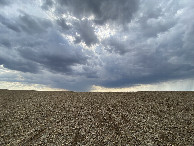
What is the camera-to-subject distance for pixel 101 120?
18562 mm

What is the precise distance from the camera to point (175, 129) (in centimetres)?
1619

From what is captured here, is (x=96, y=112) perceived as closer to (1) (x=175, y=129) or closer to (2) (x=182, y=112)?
(1) (x=175, y=129)

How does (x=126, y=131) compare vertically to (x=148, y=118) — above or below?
below

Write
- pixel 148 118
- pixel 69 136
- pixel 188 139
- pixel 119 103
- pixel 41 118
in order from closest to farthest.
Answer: pixel 188 139, pixel 69 136, pixel 148 118, pixel 41 118, pixel 119 103

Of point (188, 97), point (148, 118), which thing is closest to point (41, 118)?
point (148, 118)

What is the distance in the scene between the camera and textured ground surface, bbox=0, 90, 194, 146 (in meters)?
15.1

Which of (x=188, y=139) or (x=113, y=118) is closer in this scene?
(x=188, y=139)

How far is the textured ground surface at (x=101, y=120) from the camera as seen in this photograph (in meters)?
15.1

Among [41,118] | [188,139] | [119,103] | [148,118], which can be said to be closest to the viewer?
[188,139]

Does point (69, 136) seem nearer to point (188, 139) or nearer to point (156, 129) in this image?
point (156, 129)

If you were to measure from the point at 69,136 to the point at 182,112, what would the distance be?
16341 millimetres

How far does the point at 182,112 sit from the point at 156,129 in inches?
251

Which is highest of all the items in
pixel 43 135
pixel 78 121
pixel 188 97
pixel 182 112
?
pixel 188 97

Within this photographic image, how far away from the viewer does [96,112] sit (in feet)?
67.3
